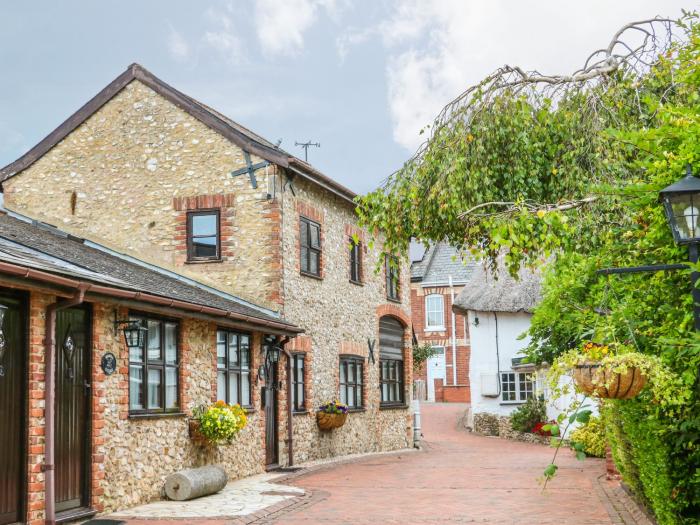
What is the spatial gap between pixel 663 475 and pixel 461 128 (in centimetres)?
542

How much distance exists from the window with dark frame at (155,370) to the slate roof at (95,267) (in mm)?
534

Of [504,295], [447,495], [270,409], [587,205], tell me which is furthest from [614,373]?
[504,295]

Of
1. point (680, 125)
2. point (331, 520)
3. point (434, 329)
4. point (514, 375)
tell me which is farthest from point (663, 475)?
point (434, 329)

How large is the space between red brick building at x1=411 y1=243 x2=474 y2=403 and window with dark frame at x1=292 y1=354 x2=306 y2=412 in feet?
78.8

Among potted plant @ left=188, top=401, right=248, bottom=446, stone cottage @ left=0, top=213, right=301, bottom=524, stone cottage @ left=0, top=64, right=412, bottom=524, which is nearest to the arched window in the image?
stone cottage @ left=0, top=64, right=412, bottom=524

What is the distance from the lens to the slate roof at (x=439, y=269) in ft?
142

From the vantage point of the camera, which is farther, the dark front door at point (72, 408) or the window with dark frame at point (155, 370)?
the window with dark frame at point (155, 370)

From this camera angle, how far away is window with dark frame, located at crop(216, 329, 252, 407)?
15391 mm

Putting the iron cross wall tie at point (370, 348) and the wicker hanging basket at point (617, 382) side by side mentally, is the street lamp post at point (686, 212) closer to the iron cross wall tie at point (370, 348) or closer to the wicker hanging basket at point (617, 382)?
the wicker hanging basket at point (617, 382)

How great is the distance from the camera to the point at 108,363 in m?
11.7

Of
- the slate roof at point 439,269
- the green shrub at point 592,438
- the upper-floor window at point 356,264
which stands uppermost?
the slate roof at point 439,269

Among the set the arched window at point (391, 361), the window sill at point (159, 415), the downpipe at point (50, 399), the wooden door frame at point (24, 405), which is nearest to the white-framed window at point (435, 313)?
the arched window at point (391, 361)

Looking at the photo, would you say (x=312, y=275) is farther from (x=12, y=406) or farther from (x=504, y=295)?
(x=504, y=295)

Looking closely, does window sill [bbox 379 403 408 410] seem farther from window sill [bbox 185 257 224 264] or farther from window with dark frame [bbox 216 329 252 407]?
window with dark frame [bbox 216 329 252 407]
